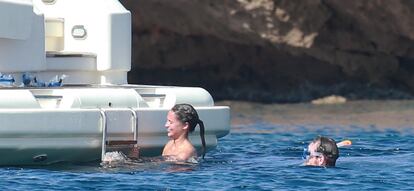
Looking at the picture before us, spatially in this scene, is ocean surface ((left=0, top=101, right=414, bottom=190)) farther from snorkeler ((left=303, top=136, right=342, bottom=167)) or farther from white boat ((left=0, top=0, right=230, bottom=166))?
white boat ((left=0, top=0, right=230, bottom=166))

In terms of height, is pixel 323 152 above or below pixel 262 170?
above

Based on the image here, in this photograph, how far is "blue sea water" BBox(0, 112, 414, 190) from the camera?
8984 mm

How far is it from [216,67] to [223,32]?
1.70m

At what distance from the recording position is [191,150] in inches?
403

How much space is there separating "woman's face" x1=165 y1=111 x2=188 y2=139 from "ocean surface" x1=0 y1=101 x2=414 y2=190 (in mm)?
244

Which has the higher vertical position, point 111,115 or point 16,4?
point 16,4

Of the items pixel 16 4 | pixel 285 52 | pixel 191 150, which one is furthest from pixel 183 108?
pixel 285 52

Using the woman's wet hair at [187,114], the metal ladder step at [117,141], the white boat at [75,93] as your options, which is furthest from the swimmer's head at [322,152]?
the metal ladder step at [117,141]

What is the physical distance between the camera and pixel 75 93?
9.84m

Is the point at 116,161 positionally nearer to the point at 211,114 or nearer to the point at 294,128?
the point at 211,114

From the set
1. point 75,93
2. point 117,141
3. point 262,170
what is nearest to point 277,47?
point 262,170

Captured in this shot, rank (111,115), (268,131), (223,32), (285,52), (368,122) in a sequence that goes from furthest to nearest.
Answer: (285,52)
(223,32)
(368,122)
(268,131)
(111,115)

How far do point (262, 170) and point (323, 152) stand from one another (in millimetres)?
466

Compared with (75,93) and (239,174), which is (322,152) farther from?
(75,93)
